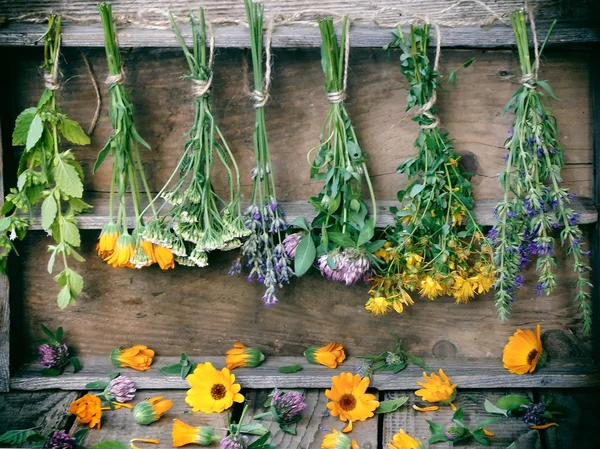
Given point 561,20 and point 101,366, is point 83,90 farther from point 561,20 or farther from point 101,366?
point 561,20

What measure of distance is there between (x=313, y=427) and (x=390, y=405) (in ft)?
0.72

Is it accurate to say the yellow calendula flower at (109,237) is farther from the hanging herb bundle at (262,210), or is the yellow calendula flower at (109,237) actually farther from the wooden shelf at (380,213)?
the hanging herb bundle at (262,210)

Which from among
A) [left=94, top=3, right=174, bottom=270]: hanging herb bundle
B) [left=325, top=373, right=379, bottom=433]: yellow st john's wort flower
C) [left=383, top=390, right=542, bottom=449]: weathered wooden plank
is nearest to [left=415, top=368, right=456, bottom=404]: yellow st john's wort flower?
[left=383, top=390, right=542, bottom=449]: weathered wooden plank

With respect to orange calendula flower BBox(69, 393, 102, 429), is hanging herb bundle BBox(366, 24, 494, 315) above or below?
above

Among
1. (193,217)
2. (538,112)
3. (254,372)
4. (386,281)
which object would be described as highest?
(538,112)

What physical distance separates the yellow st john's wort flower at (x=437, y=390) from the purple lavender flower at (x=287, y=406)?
1.08 ft

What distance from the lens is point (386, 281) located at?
1899 mm

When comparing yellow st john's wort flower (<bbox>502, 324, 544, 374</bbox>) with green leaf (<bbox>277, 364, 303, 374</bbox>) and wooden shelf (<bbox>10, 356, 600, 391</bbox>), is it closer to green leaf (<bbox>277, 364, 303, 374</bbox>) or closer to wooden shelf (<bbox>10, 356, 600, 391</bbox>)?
wooden shelf (<bbox>10, 356, 600, 391</bbox>)

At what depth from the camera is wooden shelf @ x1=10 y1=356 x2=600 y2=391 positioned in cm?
198

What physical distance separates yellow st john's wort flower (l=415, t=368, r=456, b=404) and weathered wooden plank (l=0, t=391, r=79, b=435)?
95 centimetres

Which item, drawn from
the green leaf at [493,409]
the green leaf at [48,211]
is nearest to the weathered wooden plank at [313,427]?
the green leaf at [493,409]

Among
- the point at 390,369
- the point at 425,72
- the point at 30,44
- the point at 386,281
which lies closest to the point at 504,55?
the point at 425,72

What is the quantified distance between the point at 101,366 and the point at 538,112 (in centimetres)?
138

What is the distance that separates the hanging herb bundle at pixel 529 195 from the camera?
175 cm
